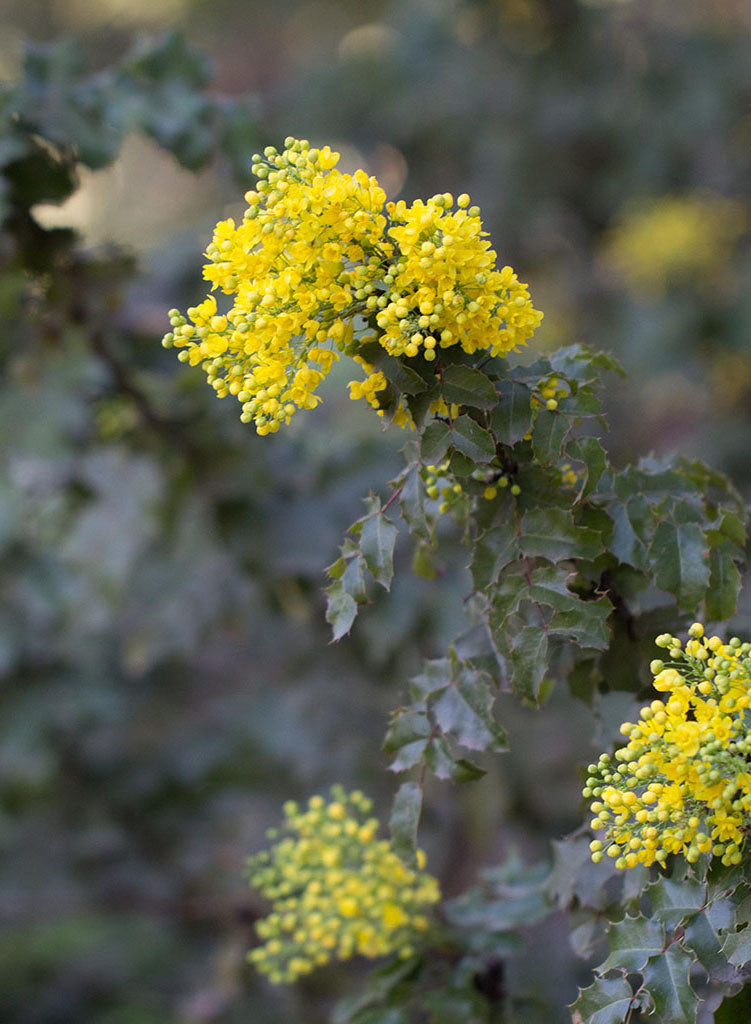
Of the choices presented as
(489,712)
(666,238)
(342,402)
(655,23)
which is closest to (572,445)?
(489,712)

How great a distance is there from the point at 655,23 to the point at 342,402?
2690 mm

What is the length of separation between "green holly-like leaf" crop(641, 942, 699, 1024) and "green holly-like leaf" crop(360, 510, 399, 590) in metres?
0.45

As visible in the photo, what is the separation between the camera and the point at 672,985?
3.03ft

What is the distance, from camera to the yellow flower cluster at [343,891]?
1.31 meters

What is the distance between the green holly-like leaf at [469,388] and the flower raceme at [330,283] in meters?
0.03

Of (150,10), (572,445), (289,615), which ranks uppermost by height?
(150,10)

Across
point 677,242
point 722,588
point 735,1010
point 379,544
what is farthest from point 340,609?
point 677,242

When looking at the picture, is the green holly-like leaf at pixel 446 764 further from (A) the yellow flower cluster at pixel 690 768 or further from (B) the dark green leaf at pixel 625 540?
(B) the dark green leaf at pixel 625 540

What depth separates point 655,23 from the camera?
4.70 meters

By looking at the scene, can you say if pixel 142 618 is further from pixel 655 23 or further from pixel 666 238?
pixel 655 23

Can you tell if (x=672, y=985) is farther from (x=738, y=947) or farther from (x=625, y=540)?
(x=625, y=540)

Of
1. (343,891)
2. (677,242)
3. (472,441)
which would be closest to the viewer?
(472,441)

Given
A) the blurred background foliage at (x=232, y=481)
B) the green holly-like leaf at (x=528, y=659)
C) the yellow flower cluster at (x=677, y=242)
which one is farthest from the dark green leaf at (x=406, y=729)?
the yellow flower cluster at (x=677, y=242)

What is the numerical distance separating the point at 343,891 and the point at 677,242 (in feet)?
11.7
